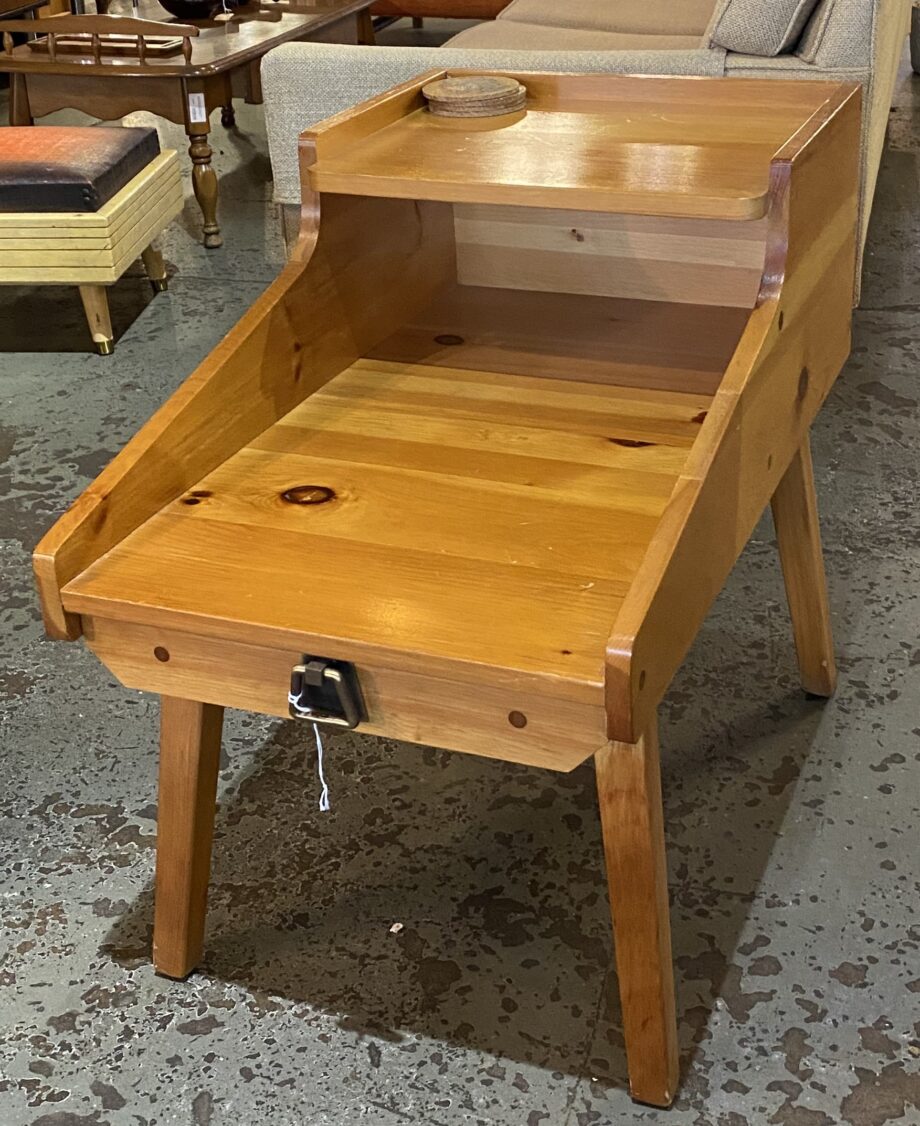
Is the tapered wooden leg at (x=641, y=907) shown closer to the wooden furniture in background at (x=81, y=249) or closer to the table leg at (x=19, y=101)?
the wooden furniture in background at (x=81, y=249)

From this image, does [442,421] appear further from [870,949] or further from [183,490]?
[870,949]

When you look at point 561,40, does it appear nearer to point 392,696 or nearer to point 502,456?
point 502,456

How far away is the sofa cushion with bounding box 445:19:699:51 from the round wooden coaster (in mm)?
2141

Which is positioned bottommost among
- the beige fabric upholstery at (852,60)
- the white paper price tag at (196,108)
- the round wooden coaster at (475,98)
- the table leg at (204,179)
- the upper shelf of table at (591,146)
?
the table leg at (204,179)

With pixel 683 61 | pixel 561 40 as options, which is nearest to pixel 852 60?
pixel 683 61

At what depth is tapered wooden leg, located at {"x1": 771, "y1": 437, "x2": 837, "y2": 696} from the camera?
166cm

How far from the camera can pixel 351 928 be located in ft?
4.98

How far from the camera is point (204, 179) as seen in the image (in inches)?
142

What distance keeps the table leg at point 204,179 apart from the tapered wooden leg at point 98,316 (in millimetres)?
650

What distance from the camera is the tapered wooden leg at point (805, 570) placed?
5.46 ft

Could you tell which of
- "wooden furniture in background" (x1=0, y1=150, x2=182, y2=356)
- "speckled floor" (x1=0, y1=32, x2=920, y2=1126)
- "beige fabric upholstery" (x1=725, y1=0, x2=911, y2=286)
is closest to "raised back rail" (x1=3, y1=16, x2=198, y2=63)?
"wooden furniture in background" (x1=0, y1=150, x2=182, y2=356)

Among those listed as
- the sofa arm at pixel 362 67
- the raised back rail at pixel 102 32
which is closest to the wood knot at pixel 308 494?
the sofa arm at pixel 362 67

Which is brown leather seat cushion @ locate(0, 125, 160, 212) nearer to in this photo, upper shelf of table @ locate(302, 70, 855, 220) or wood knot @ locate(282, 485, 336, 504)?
upper shelf of table @ locate(302, 70, 855, 220)

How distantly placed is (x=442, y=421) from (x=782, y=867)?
2.11 ft
